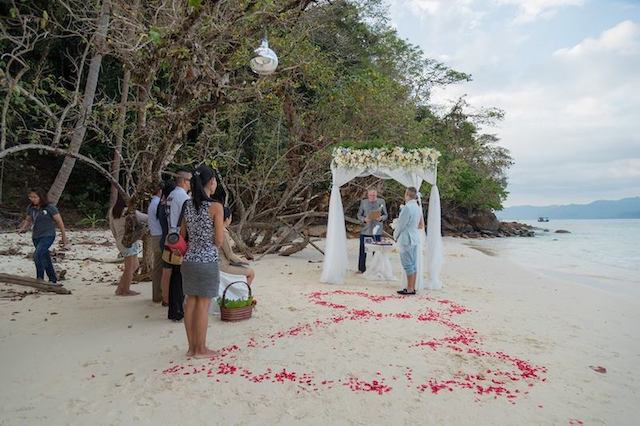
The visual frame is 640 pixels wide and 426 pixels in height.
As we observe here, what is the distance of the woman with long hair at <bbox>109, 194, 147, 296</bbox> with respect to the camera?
6699mm

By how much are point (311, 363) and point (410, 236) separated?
4385 millimetres

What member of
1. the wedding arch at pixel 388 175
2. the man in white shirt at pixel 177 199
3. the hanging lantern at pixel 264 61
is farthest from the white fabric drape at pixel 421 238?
the hanging lantern at pixel 264 61

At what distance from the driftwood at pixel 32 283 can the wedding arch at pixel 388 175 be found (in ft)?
16.0

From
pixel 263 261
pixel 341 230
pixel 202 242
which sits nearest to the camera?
pixel 202 242

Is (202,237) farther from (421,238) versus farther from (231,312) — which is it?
(421,238)

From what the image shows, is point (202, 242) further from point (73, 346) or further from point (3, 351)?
point (3, 351)

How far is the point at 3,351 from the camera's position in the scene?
14.9ft

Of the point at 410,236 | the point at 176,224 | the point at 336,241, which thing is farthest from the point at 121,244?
the point at 410,236

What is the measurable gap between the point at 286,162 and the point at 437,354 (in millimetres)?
9322

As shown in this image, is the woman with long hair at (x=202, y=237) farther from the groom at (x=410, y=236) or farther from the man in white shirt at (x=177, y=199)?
the groom at (x=410, y=236)

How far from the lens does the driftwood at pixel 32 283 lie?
22.7 feet

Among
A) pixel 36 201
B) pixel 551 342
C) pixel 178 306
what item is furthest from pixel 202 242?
pixel 36 201

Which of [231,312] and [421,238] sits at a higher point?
[421,238]

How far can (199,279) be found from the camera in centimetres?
408
